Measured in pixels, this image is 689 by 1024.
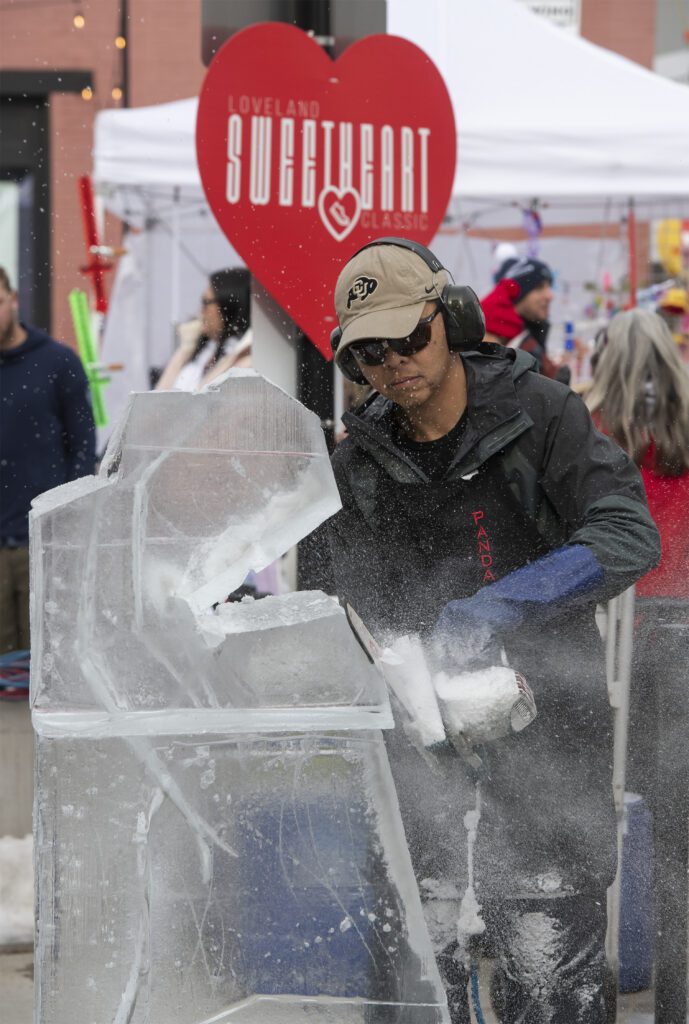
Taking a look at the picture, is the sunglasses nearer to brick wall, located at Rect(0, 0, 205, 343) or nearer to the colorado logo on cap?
the colorado logo on cap

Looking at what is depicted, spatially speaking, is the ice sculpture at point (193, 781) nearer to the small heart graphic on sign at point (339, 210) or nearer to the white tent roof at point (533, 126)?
the small heart graphic on sign at point (339, 210)

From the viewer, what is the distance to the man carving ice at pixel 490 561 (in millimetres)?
1989

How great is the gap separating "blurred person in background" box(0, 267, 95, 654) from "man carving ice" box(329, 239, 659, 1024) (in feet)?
6.74

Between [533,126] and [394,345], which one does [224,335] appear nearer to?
[394,345]

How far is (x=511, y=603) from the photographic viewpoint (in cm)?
187

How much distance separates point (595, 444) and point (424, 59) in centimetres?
153

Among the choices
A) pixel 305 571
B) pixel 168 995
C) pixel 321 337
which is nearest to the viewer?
pixel 168 995

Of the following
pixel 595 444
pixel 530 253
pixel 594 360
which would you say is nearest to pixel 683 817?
pixel 595 444

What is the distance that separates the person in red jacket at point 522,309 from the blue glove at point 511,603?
2.20m

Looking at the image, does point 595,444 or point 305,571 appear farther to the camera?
point 305,571

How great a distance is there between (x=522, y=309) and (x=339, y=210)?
65.7 inches

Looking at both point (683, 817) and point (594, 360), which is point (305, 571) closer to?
point (683, 817)

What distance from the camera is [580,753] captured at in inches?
82.3

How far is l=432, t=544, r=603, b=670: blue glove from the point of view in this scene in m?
1.85
